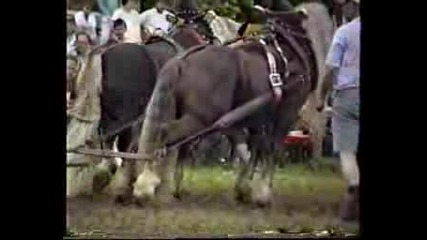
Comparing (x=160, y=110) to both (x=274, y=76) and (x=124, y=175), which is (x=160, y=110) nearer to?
(x=124, y=175)

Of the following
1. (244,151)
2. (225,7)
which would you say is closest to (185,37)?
(225,7)

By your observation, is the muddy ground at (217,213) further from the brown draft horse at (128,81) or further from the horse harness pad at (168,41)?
the horse harness pad at (168,41)

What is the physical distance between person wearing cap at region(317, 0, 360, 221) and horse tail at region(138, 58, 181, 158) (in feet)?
3.00

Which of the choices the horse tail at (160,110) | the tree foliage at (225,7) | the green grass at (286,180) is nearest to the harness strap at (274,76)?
the tree foliage at (225,7)

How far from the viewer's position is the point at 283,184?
7.17 meters

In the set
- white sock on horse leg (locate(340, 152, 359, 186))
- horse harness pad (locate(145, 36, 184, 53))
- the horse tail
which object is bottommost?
white sock on horse leg (locate(340, 152, 359, 186))

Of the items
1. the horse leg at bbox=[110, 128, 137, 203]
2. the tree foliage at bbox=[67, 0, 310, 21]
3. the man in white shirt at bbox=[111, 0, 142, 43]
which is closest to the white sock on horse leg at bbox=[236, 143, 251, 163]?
the horse leg at bbox=[110, 128, 137, 203]

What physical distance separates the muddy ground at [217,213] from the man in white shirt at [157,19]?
2.99 feet

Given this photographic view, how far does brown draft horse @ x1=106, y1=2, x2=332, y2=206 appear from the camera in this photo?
281 inches

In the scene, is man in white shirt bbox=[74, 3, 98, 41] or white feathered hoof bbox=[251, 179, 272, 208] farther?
white feathered hoof bbox=[251, 179, 272, 208]

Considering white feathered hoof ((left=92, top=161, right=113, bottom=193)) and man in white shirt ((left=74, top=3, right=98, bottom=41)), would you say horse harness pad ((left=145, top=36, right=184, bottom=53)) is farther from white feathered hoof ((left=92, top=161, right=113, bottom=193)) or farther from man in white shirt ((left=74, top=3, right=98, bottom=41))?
white feathered hoof ((left=92, top=161, right=113, bottom=193))

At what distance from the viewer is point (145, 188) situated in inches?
280
